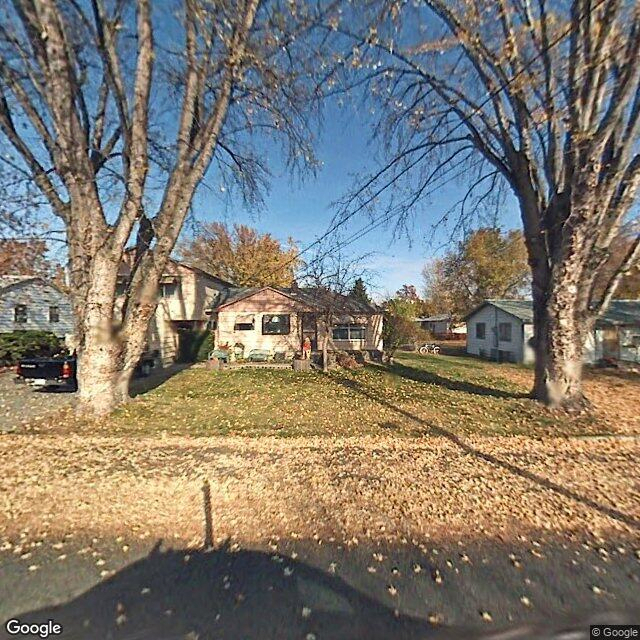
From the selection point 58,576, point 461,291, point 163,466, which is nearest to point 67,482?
point 163,466

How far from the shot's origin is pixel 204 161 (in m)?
7.97

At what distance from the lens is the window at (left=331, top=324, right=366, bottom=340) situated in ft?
72.7

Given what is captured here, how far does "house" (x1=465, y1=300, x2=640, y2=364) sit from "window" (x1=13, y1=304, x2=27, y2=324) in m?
30.1

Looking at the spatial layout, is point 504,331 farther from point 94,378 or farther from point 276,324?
point 94,378

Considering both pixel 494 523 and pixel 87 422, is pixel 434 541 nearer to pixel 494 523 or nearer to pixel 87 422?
pixel 494 523

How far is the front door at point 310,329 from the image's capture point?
19.9 metres

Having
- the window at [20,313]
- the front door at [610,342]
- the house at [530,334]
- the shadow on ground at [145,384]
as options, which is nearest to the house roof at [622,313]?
the house at [530,334]

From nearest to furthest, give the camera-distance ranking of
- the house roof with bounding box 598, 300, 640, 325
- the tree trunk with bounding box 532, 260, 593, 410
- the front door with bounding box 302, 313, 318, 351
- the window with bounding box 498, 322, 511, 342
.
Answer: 1. the tree trunk with bounding box 532, 260, 593, 410
2. the house roof with bounding box 598, 300, 640, 325
3. the front door with bounding box 302, 313, 318, 351
4. the window with bounding box 498, 322, 511, 342

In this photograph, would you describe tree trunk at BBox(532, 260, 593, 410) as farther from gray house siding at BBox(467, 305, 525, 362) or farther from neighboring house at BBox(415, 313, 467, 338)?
neighboring house at BBox(415, 313, 467, 338)

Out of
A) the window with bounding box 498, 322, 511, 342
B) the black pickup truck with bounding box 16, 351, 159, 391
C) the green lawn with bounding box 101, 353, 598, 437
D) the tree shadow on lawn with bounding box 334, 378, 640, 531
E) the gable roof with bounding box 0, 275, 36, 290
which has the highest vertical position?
the gable roof with bounding box 0, 275, 36, 290

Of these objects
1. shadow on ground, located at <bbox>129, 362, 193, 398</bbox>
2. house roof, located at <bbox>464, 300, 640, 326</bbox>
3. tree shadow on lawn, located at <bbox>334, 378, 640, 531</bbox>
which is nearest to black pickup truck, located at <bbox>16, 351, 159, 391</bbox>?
shadow on ground, located at <bbox>129, 362, 193, 398</bbox>

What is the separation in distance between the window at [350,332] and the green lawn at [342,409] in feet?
31.7

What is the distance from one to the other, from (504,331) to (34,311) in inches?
1209

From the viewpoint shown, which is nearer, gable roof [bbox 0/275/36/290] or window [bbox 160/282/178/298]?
gable roof [bbox 0/275/36/290]
